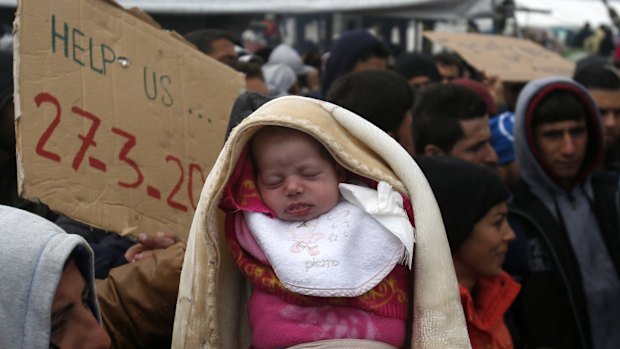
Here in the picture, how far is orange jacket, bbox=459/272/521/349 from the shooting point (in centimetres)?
287

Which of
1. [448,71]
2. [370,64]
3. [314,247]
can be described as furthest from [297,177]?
[448,71]

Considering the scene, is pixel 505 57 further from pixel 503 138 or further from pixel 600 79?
pixel 503 138

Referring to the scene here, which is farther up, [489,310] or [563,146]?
[563,146]

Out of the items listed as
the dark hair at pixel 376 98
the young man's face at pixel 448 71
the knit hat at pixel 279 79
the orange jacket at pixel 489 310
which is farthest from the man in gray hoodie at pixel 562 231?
the young man's face at pixel 448 71

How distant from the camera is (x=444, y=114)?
3.93 metres

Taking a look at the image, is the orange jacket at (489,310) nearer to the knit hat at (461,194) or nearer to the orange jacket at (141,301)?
the knit hat at (461,194)

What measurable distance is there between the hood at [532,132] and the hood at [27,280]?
2.35m

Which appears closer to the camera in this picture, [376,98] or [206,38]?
[376,98]

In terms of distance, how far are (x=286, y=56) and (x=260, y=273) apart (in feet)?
19.4

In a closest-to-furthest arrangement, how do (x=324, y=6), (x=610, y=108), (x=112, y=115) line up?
(x=112, y=115), (x=610, y=108), (x=324, y=6)

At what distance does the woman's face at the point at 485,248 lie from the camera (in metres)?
2.96

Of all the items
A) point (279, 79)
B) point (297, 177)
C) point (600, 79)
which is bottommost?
point (279, 79)

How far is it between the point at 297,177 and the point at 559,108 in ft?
6.67

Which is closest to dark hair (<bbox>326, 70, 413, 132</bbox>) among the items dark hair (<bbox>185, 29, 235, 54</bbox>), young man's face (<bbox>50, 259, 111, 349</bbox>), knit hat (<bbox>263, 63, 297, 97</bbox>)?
dark hair (<bbox>185, 29, 235, 54</bbox>)
